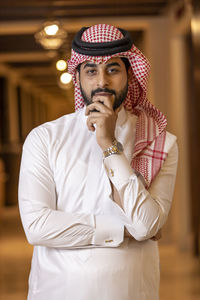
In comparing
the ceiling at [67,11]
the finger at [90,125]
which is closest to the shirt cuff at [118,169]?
the finger at [90,125]

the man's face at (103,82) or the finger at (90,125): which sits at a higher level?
the man's face at (103,82)

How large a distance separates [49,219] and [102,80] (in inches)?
21.4

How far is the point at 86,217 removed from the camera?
2219 millimetres

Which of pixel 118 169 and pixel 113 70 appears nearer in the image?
pixel 118 169

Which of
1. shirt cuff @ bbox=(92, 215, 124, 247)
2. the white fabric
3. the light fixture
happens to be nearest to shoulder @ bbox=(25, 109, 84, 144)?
Answer: the white fabric

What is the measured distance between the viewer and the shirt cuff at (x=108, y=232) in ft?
7.20

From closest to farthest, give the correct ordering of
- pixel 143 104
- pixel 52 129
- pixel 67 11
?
1. pixel 52 129
2. pixel 143 104
3. pixel 67 11

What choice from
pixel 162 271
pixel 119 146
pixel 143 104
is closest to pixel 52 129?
pixel 119 146

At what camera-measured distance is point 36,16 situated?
9.20 m

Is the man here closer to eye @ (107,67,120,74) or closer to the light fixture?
eye @ (107,67,120,74)

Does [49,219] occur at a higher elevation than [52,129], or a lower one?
lower

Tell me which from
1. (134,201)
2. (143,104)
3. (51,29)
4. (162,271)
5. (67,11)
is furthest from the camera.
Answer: (67,11)

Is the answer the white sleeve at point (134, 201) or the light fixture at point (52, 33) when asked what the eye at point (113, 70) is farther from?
the light fixture at point (52, 33)

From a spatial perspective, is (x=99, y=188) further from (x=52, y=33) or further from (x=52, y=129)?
(x=52, y=33)
